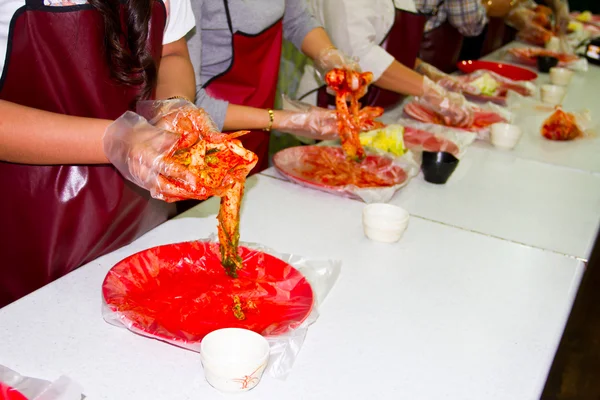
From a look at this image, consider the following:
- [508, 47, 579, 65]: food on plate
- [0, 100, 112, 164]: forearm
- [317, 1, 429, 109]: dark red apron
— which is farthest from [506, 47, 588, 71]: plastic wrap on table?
[0, 100, 112, 164]: forearm

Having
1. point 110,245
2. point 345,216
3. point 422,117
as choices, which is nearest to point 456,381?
point 345,216

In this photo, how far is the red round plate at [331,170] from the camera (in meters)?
1.94

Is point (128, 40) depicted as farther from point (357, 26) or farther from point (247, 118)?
point (357, 26)

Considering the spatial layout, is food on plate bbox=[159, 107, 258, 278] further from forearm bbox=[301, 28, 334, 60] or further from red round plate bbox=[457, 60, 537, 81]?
red round plate bbox=[457, 60, 537, 81]

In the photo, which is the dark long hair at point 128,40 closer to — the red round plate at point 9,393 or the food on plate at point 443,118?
the red round plate at point 9,393

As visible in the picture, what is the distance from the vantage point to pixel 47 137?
1.28 m

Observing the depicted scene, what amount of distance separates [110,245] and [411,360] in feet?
2.54

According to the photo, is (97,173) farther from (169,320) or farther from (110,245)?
(169,320)

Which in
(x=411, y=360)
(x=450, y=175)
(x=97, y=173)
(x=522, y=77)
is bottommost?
(x=522, y=77)

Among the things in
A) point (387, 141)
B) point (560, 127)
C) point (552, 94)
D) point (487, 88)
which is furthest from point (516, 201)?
point (552, 94)

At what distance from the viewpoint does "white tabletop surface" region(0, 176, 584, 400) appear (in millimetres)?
1107

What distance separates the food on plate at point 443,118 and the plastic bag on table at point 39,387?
2.08 meters

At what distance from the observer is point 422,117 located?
276cm

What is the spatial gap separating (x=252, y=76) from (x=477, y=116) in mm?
1111
